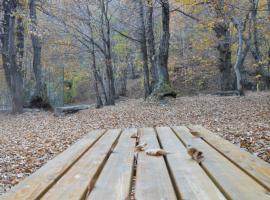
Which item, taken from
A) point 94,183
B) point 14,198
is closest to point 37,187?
point 14,198

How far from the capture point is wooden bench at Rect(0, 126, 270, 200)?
1.51 meters

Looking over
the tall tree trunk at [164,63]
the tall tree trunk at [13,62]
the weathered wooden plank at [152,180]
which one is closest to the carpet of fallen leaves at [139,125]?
the tall tree trunk at [164,63]

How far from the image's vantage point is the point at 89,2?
876 inches

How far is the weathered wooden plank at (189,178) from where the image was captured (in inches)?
58.1

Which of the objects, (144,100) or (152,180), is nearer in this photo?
(152,180)

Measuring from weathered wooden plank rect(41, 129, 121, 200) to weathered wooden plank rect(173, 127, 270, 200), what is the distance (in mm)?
659

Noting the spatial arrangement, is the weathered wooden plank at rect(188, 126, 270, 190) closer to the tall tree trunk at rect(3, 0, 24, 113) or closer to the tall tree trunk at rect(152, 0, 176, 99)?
the tall tree trunk at rect(152, 0, 176, 99)

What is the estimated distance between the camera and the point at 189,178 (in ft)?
5.72

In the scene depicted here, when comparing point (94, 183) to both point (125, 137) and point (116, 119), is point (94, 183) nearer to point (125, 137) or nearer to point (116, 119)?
point (125, 137)

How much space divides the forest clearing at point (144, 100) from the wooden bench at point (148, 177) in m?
0.01

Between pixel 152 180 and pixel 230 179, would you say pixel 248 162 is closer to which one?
pixel 230 179

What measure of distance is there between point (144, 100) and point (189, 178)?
61.9 feet

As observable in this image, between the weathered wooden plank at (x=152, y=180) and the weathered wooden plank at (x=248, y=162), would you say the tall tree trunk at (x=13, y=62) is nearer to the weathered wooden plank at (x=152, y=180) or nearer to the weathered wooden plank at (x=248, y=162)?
the weathered wooden plank at (x=248, y=162)

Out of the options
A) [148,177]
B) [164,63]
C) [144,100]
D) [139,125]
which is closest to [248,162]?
[148,177]
